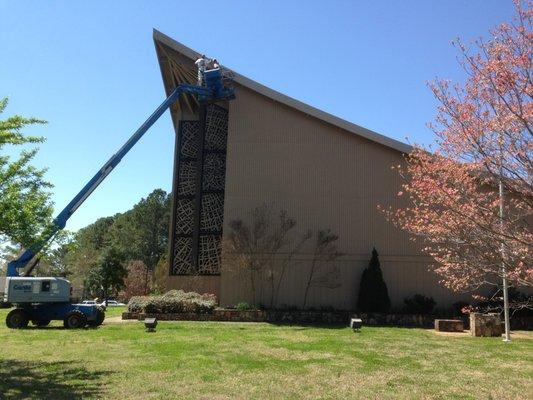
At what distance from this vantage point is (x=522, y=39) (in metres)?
6.86

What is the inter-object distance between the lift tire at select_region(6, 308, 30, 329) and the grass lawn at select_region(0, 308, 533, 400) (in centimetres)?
304

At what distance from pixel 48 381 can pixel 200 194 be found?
20889 millimetres

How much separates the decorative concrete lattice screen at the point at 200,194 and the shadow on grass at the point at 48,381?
57.8 feet

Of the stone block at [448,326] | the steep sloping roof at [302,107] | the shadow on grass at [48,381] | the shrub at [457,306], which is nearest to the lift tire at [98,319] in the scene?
the shadow on grass at [48,381]

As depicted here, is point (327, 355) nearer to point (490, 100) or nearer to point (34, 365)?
point (34, 365)

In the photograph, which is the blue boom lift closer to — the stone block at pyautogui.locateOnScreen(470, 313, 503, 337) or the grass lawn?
the grass lawn

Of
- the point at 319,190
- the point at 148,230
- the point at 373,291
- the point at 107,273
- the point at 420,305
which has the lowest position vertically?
the point at 420,305

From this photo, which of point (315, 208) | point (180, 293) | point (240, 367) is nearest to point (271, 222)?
point (315, 208)

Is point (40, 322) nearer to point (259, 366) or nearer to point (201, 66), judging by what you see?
point (259, 366)

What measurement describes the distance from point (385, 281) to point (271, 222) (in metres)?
6.27

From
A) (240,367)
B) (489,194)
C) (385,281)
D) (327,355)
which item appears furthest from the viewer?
(385,281)

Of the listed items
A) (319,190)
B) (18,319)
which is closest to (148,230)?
(319,190)

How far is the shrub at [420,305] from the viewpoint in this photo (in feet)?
81.4

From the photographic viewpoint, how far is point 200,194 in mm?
30062
